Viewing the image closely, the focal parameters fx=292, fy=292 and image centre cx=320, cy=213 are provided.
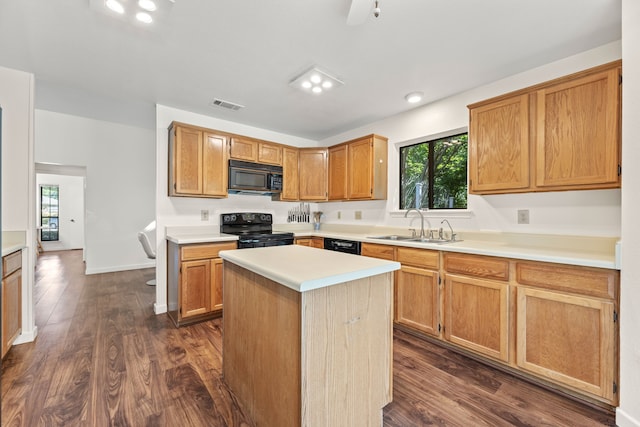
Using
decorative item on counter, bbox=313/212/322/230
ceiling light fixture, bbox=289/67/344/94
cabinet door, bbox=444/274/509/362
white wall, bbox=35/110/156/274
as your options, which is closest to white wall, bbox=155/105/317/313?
decorative item on counter, bbox=313/212/322/230

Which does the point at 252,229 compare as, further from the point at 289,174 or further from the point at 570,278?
the point at 570,278

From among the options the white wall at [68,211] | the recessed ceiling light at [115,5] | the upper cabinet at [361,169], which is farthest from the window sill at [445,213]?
the white wall at [68,211]

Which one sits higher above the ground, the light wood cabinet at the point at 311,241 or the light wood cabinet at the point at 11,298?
the light wood cabinet at the point at 311,241

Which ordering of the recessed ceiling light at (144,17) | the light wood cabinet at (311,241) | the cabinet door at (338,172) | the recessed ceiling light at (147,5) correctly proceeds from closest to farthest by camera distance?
1. the recessed ceiling light at (147,5)
2. the recessed ceiling light at (144,17)
3. the light wood cabinet at (311,241)
4. the cabinet door at (338,172)

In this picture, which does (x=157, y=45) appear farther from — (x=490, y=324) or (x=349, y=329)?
(x=490, y=324)

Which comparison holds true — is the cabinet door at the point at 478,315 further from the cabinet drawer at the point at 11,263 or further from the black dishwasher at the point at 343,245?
the cabinet drawer at the point at 11,263

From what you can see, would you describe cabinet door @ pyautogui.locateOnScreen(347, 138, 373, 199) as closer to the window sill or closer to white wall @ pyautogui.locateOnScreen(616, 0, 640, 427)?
the window sill

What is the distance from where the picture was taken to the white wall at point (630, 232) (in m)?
1.59

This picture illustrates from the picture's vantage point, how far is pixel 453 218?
10.0 ft

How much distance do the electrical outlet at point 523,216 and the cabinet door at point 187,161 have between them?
327cm

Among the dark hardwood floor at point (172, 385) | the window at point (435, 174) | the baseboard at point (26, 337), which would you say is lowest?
the dark hardwood floor at point (172, 385)

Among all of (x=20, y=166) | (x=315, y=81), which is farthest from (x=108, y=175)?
(x=315, y=81)

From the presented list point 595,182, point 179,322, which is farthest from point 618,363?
point 179,322

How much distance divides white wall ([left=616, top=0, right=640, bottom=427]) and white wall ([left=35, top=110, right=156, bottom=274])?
6.26 meters
